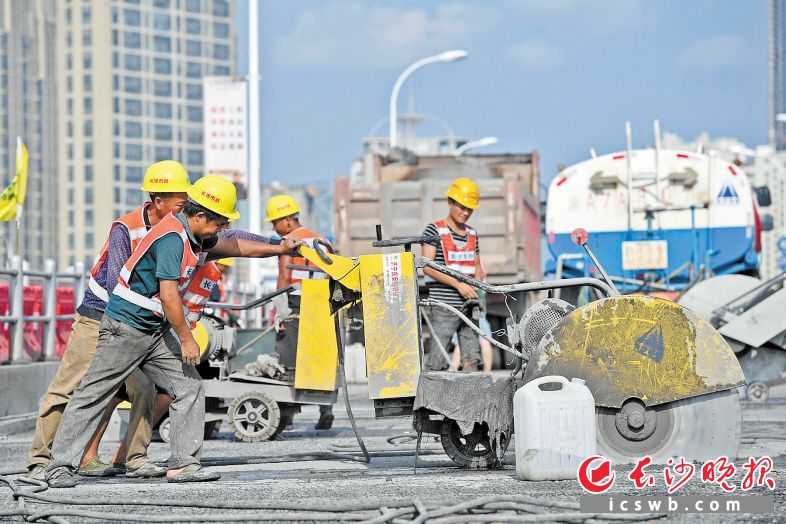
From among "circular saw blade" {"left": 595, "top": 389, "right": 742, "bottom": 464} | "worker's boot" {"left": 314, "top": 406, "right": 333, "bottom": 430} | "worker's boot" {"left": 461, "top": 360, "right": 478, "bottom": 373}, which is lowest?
"worker's boot" {"left": 314, "top": 406, "right": 333, "bottom": 430}

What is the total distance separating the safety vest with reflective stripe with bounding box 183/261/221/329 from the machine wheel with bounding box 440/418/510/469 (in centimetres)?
150

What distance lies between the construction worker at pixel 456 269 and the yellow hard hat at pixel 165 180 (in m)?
2.63

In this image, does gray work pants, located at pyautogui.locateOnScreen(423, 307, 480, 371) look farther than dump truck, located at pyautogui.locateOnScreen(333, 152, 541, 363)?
No

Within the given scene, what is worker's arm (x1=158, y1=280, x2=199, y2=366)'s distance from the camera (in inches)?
282

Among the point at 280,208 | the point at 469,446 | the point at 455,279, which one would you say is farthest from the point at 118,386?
the point at 280,208

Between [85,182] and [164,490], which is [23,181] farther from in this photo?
[85,182]

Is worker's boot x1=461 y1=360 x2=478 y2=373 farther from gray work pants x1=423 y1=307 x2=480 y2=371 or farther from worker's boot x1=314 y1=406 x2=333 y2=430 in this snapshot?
worker's boot x1=314 y1=406 x2=333 y2=430

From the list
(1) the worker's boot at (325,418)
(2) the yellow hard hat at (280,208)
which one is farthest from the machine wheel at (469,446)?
(2) the yellow hard hat at (280,208)

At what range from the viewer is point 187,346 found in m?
7.32

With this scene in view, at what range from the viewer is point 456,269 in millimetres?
10812

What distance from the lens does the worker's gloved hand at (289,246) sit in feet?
25.4

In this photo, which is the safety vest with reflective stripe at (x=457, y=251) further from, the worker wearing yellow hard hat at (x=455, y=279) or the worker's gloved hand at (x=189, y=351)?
the worker's gloved hand at (x=189, y=351)

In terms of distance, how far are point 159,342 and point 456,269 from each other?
12.5 feet
